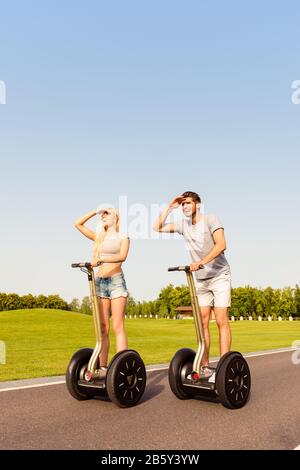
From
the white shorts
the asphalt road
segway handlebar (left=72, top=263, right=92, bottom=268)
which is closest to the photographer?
the asphalt road

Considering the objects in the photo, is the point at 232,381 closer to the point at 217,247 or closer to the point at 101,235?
the point at 217,247

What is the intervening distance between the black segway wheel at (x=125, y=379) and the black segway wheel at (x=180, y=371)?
16.6 inches

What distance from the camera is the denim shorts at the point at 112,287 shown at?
611 centimetres

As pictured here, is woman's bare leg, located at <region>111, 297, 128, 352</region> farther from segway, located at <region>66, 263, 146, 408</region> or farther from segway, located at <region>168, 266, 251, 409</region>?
segway, located at <region>168, 266, 251, 409</region>

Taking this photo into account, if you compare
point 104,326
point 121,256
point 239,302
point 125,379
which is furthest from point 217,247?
point 239,302

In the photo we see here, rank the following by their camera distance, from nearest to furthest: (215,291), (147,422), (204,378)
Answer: (147,422) < (204,378) < (215,291)

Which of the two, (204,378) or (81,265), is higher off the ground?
(81,265)

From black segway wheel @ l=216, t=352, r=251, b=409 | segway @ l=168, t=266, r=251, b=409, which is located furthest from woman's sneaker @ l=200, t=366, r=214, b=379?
black segway wheel @ l=216, t=352, r=251, b=409

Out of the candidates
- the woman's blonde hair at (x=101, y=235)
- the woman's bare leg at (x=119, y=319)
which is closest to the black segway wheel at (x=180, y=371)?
the woman's bare leg at (x=119, y=319)

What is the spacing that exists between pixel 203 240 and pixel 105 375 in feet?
6.49

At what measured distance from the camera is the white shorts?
623 cm

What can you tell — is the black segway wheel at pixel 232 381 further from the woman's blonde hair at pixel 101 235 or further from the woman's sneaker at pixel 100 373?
the woman's blonde hair at pixel 101 235

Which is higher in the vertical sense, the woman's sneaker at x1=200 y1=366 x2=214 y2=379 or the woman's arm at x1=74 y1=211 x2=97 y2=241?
the woman's arm at x1=74 y1=211 x2=97 y2=241

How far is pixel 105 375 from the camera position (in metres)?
5.70
